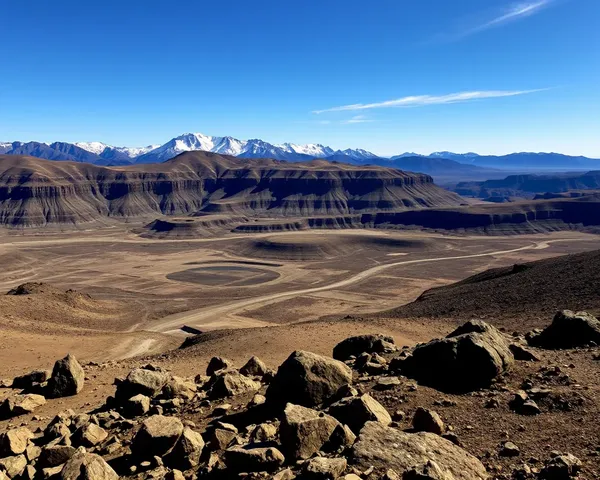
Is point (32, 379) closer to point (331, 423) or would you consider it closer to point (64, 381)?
point (64, 381)

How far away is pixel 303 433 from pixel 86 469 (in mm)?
5811

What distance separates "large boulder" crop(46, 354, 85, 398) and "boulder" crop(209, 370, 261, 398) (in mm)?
8982

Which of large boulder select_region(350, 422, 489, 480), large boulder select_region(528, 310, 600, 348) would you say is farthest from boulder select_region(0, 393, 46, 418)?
large boulder select_region(528, 310, 600, 348)

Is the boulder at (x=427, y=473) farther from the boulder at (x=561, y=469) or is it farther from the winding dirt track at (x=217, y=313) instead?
the winding dirt track at (x=217, y=313)

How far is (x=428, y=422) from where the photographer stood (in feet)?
43.1

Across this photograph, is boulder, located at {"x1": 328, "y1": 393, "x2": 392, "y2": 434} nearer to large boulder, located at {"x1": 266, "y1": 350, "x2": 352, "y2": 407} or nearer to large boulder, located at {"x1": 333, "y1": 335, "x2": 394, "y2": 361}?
large boulder, located at {"x1": 266, "y1": 350, "x2": 352, "y2": 407}

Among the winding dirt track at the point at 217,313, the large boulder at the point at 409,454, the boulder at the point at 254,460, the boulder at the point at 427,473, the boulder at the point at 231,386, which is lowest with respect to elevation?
the winding dirt track at the point at 217,313

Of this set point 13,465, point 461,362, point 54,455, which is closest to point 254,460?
point 54,455

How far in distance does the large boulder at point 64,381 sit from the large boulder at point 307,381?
1302 cm

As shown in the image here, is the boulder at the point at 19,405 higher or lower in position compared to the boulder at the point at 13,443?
lower

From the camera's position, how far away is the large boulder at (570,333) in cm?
2158

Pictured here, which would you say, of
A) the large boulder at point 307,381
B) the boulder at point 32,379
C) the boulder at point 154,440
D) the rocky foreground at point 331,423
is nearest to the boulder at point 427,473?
the rocky foreground at point 331,423

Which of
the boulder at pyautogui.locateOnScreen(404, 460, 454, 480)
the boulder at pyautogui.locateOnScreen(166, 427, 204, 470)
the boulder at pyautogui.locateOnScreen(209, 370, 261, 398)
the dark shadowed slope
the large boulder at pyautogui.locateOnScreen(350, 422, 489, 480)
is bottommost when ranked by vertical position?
the dark shadowed slope

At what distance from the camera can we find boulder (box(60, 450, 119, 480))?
12.3 m
